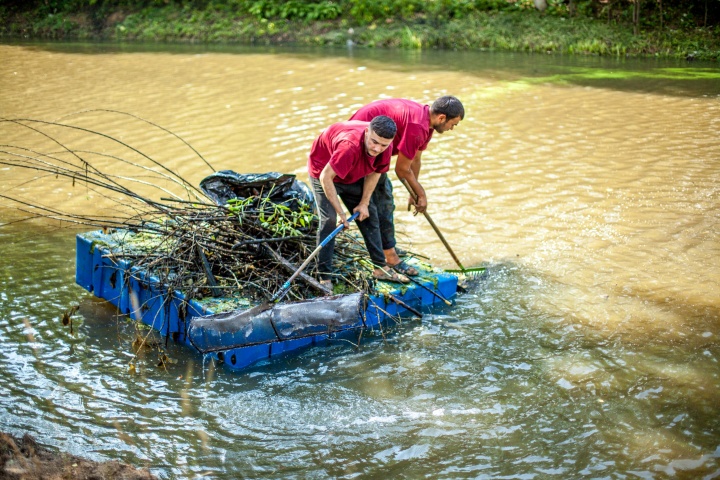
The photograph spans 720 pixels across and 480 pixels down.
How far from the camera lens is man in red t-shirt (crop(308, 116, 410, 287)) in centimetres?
500

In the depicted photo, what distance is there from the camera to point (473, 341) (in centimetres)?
540

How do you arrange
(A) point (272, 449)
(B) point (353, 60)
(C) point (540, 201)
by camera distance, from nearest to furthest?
(A) point (272, 449) < (C) point (540, 201) < (B) point (353, 60)

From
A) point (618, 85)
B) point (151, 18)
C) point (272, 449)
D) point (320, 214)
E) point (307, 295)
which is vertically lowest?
point (272, 449)

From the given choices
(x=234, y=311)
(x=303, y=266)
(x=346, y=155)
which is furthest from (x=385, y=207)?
(x=234, y=311)

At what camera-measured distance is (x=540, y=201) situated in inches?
324

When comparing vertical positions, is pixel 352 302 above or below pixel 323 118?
below

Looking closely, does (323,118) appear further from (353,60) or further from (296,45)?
(296,45)

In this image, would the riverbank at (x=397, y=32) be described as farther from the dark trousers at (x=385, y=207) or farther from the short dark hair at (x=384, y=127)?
the short dark hair at (x=384, y=127)

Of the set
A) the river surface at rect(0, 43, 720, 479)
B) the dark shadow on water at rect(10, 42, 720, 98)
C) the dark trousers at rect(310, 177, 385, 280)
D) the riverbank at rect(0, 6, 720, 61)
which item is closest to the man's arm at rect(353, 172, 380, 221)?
the dark trousers at rect(310, 177, 385, 280)

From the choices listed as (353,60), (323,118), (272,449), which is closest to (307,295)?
(272,449)

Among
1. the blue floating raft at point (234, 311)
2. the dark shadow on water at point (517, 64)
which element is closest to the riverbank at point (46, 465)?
the blue floating raft at point (234, 311)

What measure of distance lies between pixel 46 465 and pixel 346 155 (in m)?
2.59

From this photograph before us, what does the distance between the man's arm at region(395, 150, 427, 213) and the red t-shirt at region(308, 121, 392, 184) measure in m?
0.18

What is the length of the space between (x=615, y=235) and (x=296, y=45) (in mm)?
14619
